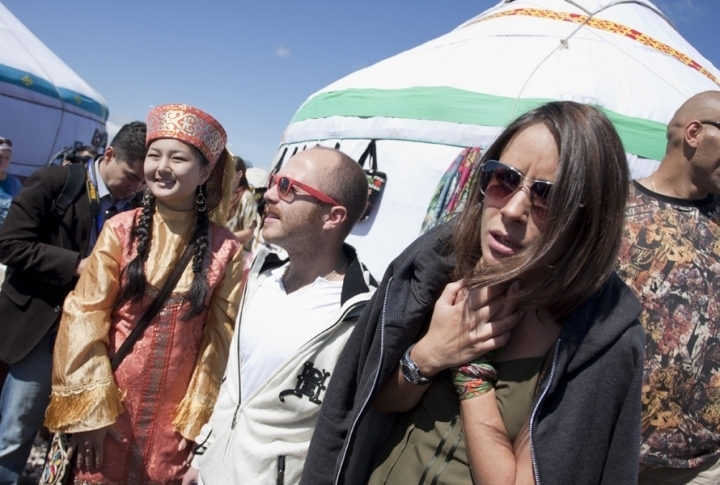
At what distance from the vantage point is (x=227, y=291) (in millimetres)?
1872

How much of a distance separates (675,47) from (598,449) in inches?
215

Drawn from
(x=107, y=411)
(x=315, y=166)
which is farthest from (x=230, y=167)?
(x=107, y=411)

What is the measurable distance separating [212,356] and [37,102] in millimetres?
7646

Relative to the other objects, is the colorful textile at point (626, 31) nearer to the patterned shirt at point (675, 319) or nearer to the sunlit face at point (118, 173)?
the patterned shirt at point (675, 319)

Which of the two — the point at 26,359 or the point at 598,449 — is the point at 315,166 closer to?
the point at 598,449

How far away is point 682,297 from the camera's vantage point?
5.52 feet

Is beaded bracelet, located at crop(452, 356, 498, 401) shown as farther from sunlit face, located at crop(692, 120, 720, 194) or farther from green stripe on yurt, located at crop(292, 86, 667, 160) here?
green stripe on yurt, located at crop(292, 86, 667, 160)

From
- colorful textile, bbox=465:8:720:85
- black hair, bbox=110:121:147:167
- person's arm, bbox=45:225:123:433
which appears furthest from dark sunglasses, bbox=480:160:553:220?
colorful textile, bbox=465:8:720:85

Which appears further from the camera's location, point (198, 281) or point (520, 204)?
point (198, 281)

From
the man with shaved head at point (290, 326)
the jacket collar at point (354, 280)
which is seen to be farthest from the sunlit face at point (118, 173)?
the jacket collar at point (354, 280)

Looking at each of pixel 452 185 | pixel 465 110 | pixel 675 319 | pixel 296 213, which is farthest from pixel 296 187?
pixel 465 110

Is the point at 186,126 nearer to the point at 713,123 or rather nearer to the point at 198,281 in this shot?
the point at 198,281

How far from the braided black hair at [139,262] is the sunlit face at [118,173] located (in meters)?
0.48

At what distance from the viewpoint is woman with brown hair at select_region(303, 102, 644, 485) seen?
0.94 metres
